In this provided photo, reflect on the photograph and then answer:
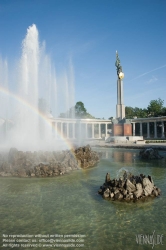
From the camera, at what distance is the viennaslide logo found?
310 inches

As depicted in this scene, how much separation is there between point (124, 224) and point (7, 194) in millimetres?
8338

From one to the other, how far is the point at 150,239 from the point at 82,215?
345 centimetres

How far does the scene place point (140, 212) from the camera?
34.8 ft

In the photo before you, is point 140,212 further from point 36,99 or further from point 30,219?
point 36,99

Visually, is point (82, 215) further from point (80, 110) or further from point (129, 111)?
point (129, 111)

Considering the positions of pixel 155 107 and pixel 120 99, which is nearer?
pixel 120 99

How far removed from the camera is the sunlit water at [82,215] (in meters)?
8.45

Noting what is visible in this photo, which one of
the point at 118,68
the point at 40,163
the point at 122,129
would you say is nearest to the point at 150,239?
the point at 40,163

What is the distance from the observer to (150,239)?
26.7 feet

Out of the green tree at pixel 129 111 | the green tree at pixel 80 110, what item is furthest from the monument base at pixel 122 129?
the green tree at pixel 80 110

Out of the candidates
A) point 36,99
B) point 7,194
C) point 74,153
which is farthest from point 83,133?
point 7,194

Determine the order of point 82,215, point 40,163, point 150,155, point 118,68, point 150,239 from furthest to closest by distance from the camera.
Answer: point 118,68 → point 150,155 → point 40,163 → point 82,215 → point 150,239

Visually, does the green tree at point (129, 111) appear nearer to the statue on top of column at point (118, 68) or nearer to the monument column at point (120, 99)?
the statue on top of column at point (118, 68)

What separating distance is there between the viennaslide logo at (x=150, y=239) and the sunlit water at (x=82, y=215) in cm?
16
